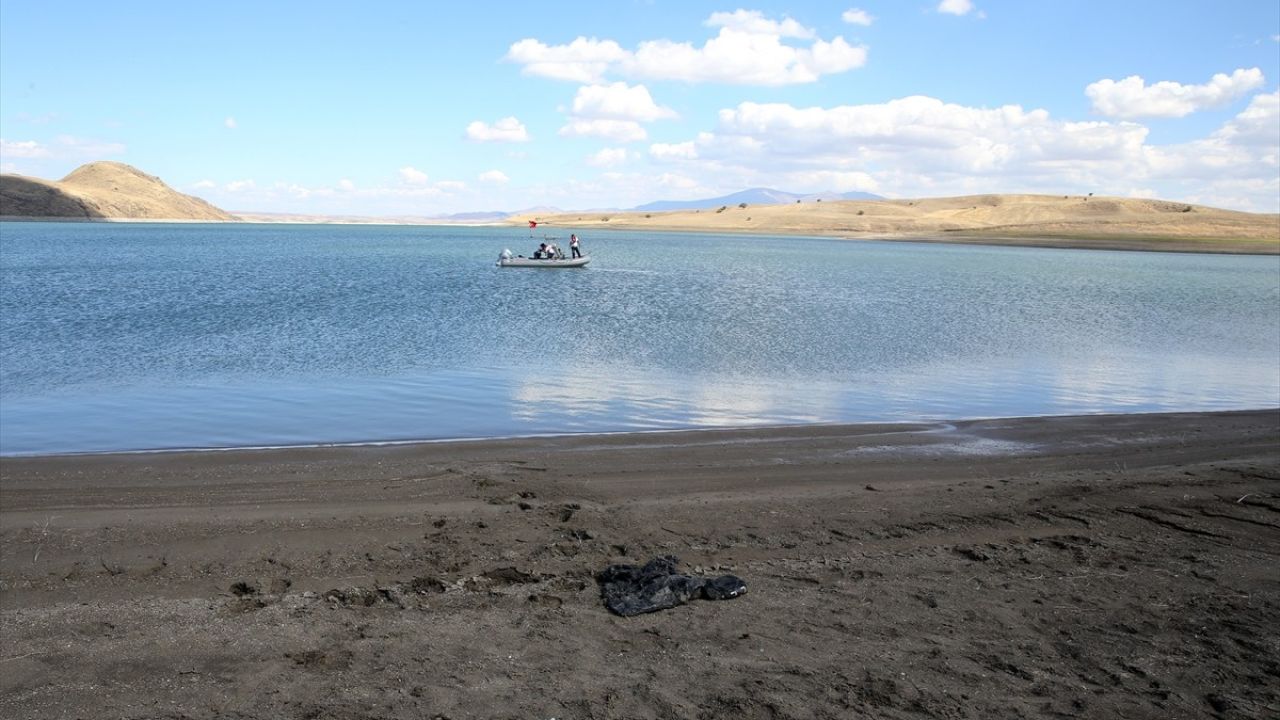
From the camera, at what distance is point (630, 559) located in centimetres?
720

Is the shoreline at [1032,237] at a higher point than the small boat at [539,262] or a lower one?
higher

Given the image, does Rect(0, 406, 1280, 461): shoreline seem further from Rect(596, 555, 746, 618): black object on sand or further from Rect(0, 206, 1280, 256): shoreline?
Rect(0, 206, 1280, 256): shoreline

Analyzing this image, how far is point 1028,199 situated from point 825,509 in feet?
517

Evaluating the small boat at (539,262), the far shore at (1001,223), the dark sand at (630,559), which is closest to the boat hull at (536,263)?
the small boat at (539,262)

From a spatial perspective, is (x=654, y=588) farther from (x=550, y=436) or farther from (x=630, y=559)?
(x=550, y=436)

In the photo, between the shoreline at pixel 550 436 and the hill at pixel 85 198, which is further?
the hill at pixel 85 198

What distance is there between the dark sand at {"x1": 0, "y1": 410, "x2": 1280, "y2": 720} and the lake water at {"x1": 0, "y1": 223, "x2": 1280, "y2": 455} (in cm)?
305

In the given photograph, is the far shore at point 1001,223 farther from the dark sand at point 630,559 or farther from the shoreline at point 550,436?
the dark sand at point 630,559

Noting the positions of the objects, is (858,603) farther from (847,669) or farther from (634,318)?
(634,318)

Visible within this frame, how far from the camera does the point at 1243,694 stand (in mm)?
5020

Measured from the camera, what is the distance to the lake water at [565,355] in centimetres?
1363

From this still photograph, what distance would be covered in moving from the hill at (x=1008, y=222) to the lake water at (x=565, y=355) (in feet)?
182

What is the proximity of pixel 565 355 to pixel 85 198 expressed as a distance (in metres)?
174

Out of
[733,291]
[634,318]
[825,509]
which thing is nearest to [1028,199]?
[733,291]
